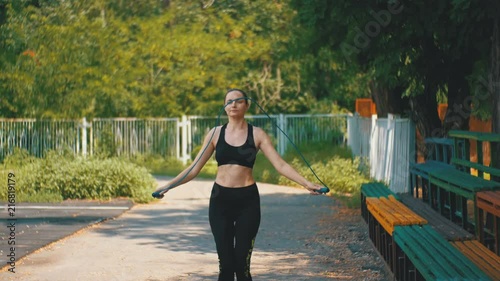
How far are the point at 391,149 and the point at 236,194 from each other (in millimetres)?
13332

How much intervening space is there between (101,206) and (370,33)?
6.54 m

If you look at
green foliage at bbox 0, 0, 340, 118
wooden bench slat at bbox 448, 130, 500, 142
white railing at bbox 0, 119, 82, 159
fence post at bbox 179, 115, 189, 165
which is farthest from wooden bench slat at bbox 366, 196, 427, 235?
fence post at bbox 179, 115, 189, 165

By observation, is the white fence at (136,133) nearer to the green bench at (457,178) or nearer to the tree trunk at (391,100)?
the tree trunk at (391,100)

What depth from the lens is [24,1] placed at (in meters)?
31.2

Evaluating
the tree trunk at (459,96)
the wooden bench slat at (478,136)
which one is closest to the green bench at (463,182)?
the wooden bench slat at (478,136)

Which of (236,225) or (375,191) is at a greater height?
(236,225)

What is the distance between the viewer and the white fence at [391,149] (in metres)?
20.3

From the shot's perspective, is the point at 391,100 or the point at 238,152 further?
the point at 391,100

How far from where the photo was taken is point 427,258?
808 cm

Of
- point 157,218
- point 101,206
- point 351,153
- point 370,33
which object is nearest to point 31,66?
point 351,153

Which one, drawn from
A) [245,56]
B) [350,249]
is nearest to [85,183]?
[350,249]

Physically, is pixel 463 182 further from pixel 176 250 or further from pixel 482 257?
pixel 176 250

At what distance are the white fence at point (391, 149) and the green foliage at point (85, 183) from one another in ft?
16.2

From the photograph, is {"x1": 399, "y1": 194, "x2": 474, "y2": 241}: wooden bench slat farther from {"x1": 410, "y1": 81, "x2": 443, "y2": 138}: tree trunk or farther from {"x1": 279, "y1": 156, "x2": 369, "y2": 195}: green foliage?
{"x1": 279, "y1": 156, "x2": 369, "y2": 195}: green foliage
